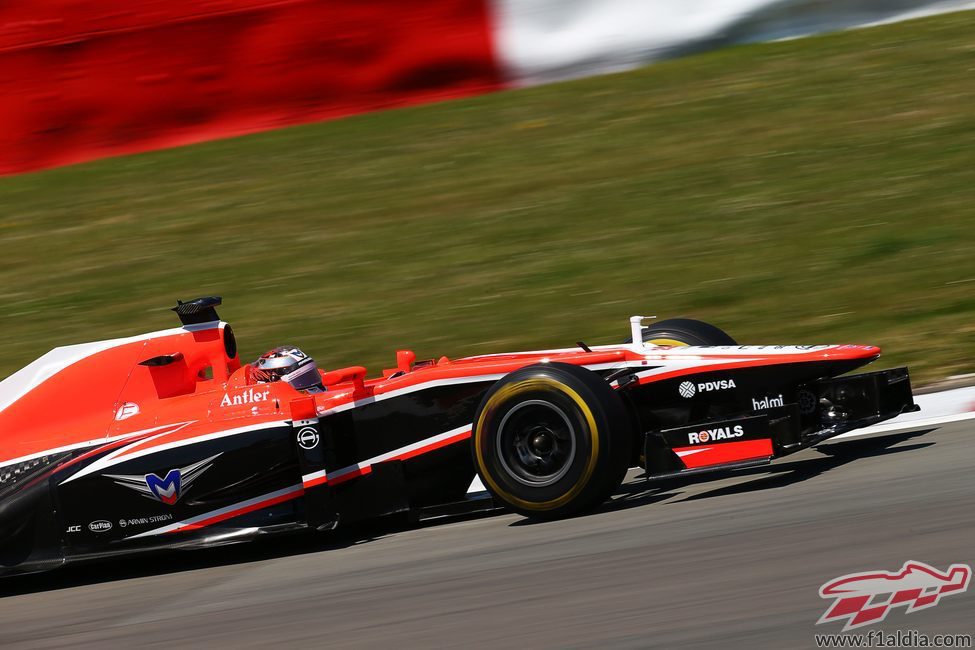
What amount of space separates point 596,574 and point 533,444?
3.16 feet

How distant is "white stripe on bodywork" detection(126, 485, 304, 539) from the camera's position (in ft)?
19.9

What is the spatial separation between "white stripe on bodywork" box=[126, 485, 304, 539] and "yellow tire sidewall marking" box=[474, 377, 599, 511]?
1.01 metres

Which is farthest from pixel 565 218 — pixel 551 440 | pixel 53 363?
pixel 551 440

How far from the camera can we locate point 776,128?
1241 centimetres

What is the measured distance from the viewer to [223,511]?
611 centimetres

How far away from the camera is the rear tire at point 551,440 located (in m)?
5.47

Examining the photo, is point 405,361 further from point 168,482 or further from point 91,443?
point 91,443

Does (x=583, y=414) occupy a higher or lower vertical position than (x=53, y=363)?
lower

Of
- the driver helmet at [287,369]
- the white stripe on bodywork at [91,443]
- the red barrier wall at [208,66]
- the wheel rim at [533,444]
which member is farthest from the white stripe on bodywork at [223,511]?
the red barrier wall at [208,66]

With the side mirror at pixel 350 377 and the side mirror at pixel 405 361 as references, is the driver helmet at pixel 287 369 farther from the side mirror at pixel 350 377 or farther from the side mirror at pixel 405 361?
the side mirror at pixel 405 361

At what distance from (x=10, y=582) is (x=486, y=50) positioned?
317 inches

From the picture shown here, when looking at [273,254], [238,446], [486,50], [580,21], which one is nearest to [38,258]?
[273,254]

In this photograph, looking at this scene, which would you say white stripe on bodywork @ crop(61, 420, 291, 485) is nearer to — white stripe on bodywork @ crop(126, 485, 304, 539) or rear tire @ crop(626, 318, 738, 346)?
white stripe on bodywork @ crop(126, 485, 304, 539)

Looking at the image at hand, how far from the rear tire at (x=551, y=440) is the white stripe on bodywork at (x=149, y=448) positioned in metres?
1.12
